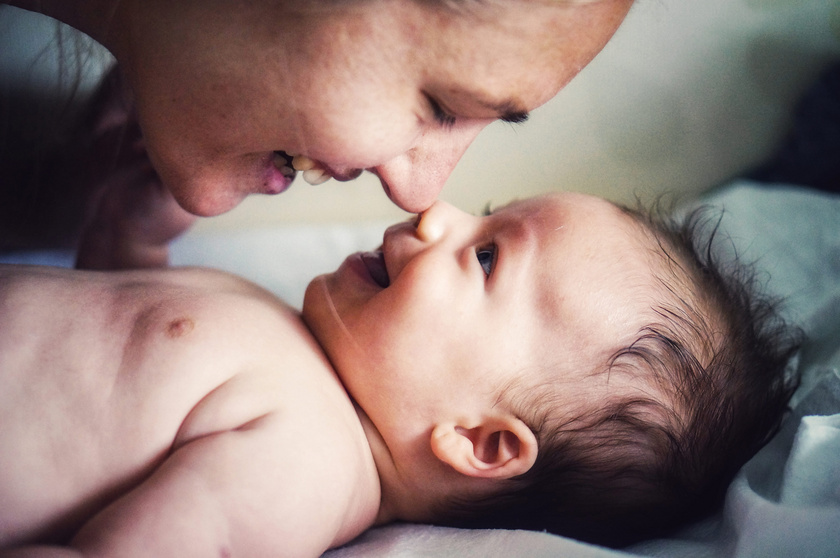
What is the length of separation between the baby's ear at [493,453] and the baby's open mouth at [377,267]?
22 centimetres

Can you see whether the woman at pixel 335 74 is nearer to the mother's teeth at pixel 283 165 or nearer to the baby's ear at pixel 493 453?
the mother's teeth at pixel 283 165

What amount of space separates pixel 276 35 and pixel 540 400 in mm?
486

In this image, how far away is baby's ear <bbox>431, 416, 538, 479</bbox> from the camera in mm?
717

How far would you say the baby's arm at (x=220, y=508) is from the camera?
51 cm

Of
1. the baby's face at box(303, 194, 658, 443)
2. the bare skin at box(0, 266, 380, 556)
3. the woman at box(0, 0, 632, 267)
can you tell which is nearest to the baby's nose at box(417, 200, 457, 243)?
the baby's face at box(303, 194, 658, 443)

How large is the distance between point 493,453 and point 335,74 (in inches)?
18.7

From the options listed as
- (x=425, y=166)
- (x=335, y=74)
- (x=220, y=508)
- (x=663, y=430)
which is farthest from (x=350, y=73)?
(x=663, y=430)

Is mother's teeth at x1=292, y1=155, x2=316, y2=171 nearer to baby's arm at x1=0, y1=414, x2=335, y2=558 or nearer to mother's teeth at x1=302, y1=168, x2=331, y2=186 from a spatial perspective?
mother's teeth at x1=302, y1=168, x2=331, y2=186

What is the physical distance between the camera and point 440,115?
1.92ft

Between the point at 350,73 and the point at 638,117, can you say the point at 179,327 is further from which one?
the point at 638,117

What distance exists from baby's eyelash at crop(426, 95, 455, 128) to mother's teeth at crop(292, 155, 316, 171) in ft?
0.47

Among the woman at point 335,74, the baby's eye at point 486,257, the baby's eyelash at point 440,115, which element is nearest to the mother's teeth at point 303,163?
the woman at point 335,74

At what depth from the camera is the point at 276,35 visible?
20.7 inches

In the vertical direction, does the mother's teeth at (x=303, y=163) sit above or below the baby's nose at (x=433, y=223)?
above
